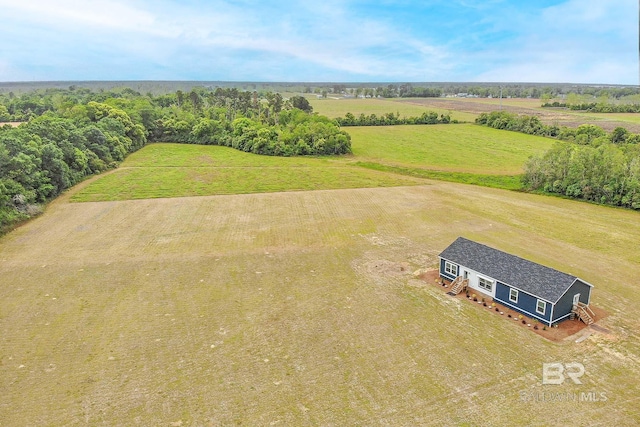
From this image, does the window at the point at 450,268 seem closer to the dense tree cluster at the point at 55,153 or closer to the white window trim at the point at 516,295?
the white window trim at the point at 516,295

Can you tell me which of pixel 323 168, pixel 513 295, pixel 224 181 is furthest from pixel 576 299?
pixel 323 168

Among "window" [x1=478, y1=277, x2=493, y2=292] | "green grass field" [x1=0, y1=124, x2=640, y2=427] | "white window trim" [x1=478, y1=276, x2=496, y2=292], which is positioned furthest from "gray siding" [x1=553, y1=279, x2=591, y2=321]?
"window" [x1=478, y1=277, x2=493, y2=292]

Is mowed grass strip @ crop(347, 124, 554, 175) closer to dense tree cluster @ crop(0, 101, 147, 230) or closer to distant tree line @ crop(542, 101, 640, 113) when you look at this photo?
dense tree cluster @ crop(0, 101, 147, 230)

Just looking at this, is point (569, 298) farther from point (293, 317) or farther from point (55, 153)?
point (55, 153)

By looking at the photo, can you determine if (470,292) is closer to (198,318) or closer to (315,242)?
(315,242)

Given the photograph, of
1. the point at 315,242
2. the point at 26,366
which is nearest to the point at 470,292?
the point at 315,242

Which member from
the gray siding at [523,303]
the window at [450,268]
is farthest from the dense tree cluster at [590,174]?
the gray siding at [523,303]
